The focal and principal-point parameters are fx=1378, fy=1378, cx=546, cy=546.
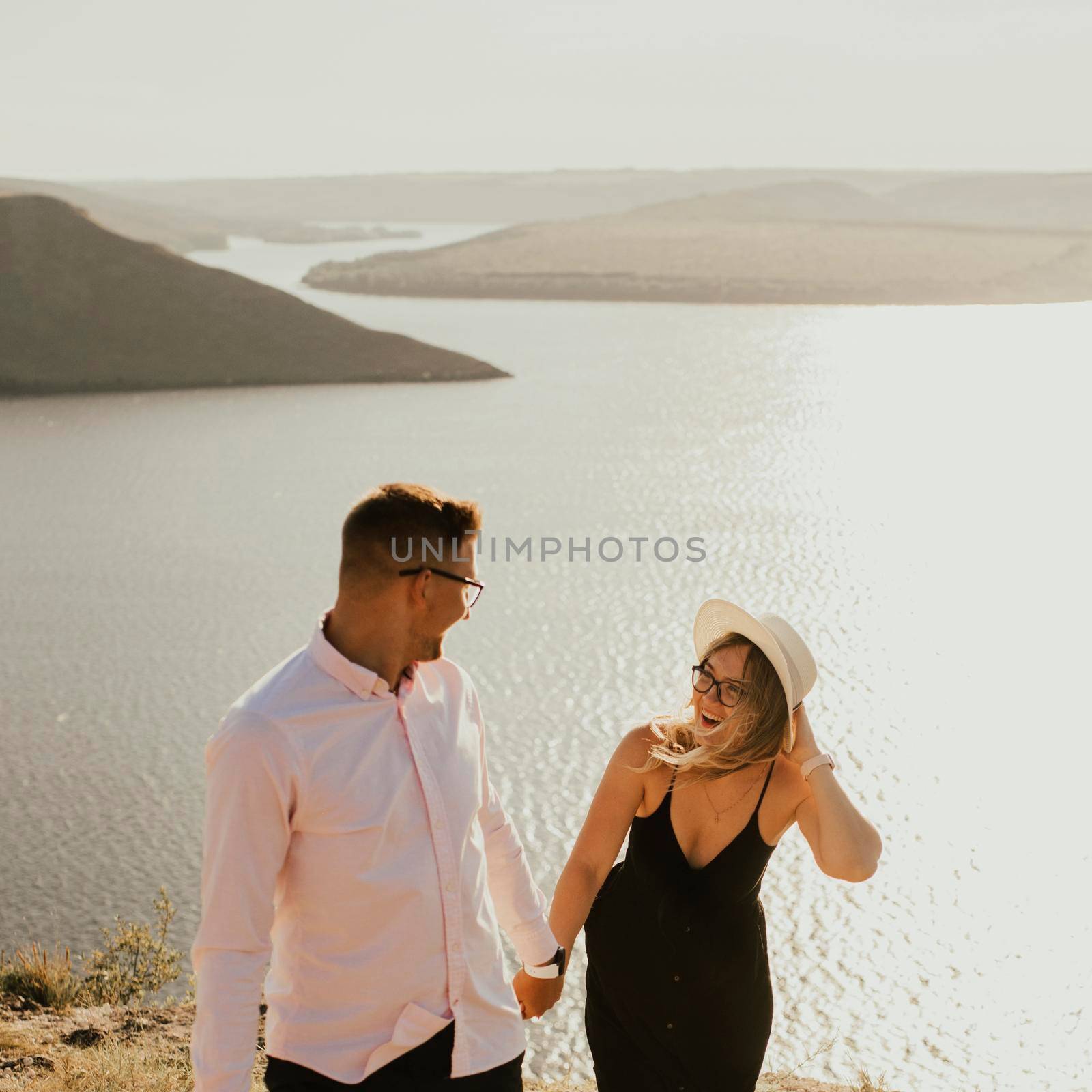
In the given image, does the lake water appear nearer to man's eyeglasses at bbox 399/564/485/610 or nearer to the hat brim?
the hat brim

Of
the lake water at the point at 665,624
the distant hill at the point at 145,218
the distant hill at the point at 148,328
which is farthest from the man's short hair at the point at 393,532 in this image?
the distant hill at the point at 145,218

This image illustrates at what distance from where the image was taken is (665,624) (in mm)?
12578

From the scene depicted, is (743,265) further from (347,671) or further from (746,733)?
(347,671)

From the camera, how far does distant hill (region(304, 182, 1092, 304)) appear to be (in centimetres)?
5628

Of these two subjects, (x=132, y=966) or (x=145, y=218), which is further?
(x=145, y=218)

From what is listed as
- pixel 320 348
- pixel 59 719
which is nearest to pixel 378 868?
pixel 59 719

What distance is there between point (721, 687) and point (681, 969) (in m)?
0.52

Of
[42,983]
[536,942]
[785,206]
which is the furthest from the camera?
[785,206]

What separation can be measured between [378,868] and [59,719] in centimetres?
917

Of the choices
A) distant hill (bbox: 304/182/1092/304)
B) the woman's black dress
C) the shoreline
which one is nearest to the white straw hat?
the woman's black dress

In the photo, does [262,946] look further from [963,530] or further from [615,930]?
[963,530]

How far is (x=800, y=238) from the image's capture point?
7825 centimetres

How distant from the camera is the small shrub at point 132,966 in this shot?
230 inches

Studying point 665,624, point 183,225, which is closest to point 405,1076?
point 665,624
